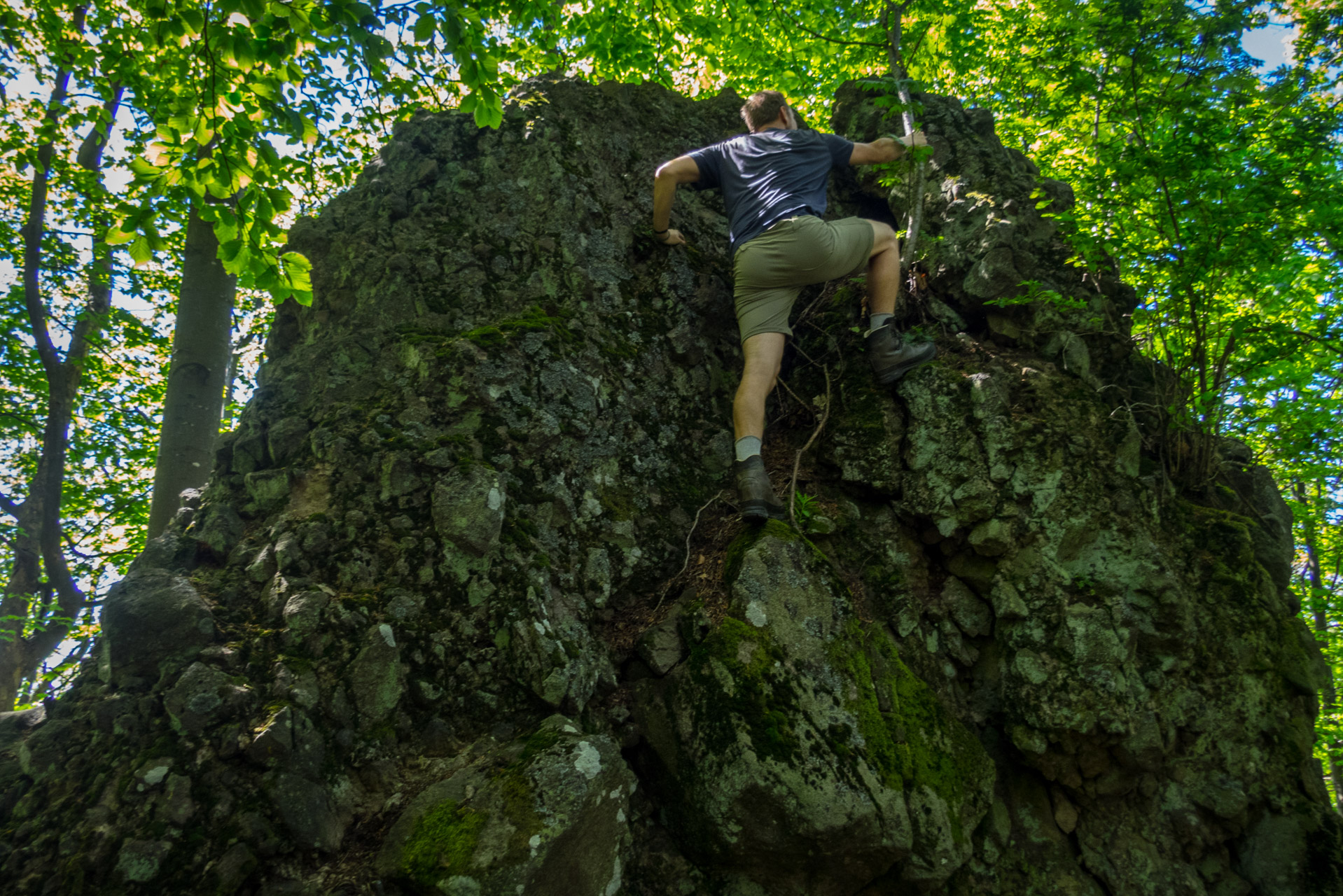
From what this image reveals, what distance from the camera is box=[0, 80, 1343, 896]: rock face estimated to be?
2389 mm

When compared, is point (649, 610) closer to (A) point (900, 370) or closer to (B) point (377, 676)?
(B) point (377, 676)

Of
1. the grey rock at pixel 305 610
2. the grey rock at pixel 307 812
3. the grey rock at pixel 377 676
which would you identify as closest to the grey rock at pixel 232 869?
the grey rock at pixel 307 812

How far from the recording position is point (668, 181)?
4418 millimetres

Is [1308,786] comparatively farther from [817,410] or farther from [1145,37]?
[1145,37]

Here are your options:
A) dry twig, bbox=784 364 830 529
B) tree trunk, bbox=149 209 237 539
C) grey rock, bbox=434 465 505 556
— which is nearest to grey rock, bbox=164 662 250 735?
grey rock, bbox=434 465 505 556

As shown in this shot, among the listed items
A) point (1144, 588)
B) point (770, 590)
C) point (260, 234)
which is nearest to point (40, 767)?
point (260, 234)

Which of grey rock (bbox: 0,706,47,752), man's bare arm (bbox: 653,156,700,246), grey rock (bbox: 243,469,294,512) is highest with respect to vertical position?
man's bare arm (bbox: 653,156,700,246)

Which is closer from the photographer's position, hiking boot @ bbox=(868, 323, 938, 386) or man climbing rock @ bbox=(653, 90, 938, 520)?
man climbing rock @ bbox=(653, 90, 938, 520)

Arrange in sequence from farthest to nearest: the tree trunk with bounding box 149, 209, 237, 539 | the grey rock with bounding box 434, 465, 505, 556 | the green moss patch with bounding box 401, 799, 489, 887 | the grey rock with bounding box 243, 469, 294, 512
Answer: the tree trunk with bounding box 149, 209, 237, 539 < the grey rock with bounding box 243, 469, 294, 512 < the grey rock with bounding box 434, 465, 505, 556 < the green moss patch with bounding box 401, 799, 489, 887

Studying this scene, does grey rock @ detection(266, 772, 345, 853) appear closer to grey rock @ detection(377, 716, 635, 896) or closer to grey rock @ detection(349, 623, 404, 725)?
A: grey rock @ detection(377, 716, 635, 896)

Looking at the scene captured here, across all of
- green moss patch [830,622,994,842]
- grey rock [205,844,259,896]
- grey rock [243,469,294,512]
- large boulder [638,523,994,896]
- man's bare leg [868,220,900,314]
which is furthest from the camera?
man's bare leg [868,220,900,314]

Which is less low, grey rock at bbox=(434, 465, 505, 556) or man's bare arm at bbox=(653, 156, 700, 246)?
man's bare arm at bbox=(653, 156, 700, 246)

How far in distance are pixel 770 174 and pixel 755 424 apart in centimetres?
185

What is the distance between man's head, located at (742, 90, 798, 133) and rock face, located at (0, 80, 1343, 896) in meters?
0.93
